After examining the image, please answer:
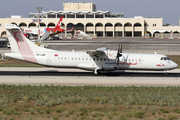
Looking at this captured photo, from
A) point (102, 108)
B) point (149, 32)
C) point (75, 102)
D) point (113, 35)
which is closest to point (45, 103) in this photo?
point (75, 102)

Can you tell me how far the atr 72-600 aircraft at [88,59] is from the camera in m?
33.1

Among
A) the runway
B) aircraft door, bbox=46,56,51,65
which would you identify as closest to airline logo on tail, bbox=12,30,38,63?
aircraft door, bbox=46,56,51,65

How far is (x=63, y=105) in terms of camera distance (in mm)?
19953

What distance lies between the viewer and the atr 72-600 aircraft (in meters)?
Result: 33.1

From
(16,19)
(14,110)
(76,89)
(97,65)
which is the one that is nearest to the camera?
(14,110)

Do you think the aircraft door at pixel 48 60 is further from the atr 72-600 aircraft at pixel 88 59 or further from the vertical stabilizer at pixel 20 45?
the vertical stabilizer at pixel 20 45

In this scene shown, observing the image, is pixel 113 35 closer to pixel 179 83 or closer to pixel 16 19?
pixel 16 19

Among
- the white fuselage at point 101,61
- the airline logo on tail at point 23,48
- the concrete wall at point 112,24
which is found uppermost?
the concrete wall at point 112,24

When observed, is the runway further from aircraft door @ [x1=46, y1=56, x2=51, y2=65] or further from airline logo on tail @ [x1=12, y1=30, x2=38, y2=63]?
airline logo on tail @ [x1=12, y1=30, x2=38, y2=63]

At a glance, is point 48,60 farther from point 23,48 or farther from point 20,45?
point 20,45

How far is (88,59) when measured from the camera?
111ft

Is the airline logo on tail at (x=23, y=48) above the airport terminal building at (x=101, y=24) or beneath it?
beneath

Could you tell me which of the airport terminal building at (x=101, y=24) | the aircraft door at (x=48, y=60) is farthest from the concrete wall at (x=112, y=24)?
the aircraft door at (x=48, y=60)

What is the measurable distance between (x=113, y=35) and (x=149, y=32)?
2395 cm
